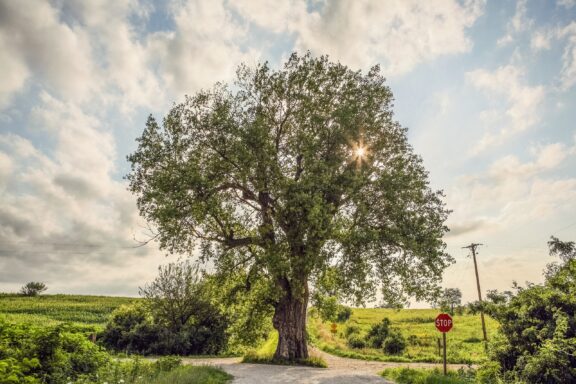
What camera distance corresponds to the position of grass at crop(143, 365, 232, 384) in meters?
11.8

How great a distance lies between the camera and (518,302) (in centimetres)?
1227

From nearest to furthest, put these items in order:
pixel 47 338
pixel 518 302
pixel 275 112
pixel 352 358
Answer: pixel 47 338 < pixel 518 302 < pixel 275 112 < pixel 352 358

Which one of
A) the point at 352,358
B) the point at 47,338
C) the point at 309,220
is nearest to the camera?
the point at 47,338

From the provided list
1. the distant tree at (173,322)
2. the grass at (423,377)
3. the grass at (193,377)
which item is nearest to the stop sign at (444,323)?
the grass at (423,377)

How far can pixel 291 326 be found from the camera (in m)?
23.4

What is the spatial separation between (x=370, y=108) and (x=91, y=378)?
18718 mm

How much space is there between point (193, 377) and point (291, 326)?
1119 cm

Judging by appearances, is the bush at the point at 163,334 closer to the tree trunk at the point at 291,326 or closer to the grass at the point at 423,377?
the tree trunk at the point at 291,326

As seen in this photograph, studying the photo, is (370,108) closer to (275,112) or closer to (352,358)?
(275,112)

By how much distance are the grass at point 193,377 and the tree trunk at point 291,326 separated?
8.00 meters

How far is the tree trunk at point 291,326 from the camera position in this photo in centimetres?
2303

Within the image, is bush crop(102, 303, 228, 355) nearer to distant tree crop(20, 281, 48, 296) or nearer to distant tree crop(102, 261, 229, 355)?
distant tree crop(102, 261, 229, 355)

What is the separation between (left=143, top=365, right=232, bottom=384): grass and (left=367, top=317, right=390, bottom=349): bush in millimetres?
26582

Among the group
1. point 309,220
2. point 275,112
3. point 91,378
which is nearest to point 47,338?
point 91,378
